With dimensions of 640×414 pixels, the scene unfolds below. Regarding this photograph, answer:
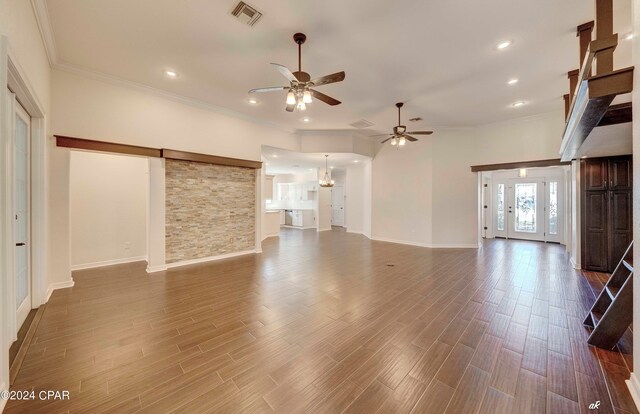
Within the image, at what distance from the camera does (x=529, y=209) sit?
8.80m

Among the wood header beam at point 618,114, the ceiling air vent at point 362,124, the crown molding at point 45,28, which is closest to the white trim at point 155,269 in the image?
the crown molding at point 45,28

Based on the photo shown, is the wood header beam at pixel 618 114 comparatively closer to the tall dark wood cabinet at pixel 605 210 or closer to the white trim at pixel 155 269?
the tall dark wood cabinet at pixel 605 210

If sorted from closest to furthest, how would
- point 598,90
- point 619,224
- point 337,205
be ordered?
point 598,90, point 619,224, point 337,205

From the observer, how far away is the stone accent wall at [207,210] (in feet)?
16.9

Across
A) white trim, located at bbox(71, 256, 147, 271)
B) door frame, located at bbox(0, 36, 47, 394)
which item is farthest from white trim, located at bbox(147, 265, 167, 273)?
door frame, located at bbox(0, 36, 47, 394)

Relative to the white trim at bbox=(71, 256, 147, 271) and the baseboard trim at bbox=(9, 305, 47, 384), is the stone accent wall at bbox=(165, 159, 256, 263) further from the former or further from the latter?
the baseboard trim at bbox=(9, 305, 47, 384)

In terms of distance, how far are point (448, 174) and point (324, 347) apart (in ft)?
21.3

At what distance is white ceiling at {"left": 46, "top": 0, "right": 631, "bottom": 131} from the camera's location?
277 centimetres

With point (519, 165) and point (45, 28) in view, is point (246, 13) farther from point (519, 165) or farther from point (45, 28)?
point (519, 165)

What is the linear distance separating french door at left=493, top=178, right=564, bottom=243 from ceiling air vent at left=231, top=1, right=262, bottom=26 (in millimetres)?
9926

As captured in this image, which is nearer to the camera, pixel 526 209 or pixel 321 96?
pixel 321 96

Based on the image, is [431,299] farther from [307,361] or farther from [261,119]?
[261,119]

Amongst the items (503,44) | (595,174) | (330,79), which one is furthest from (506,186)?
(330,79)

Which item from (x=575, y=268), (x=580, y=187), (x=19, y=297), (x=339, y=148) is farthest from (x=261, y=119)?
(x=575, y=268)
